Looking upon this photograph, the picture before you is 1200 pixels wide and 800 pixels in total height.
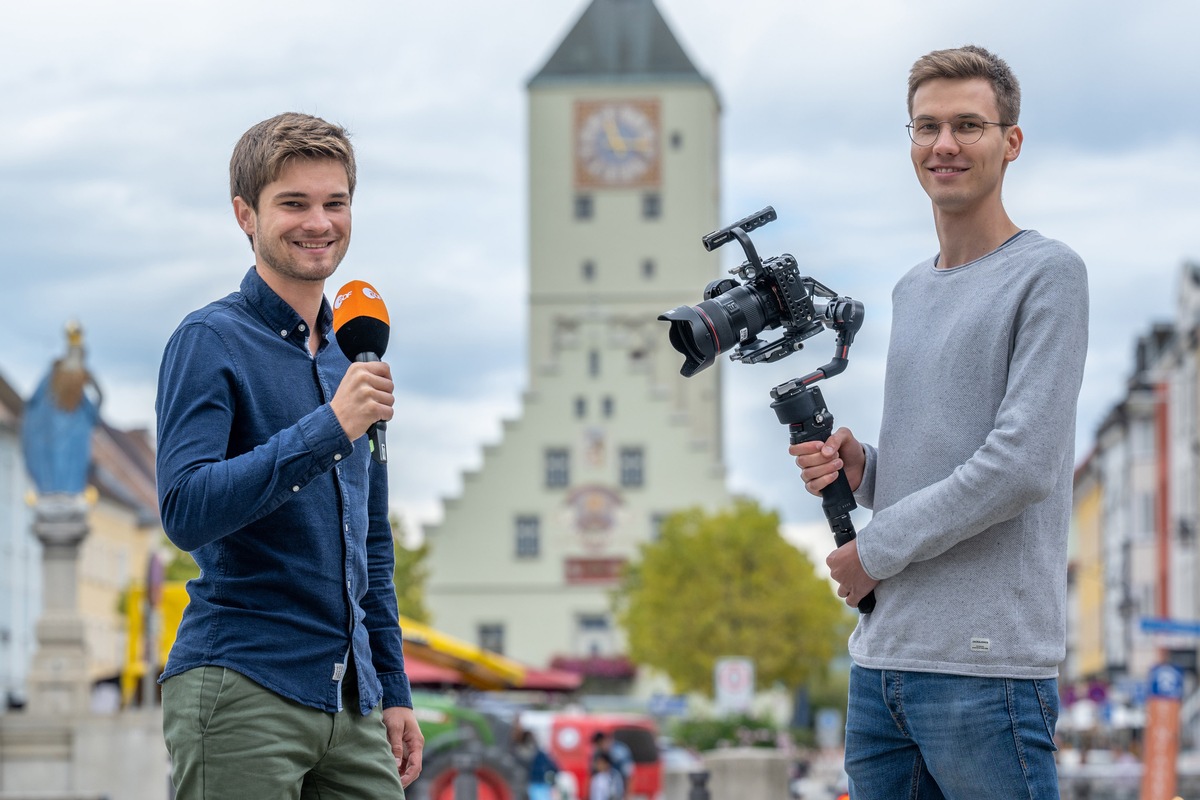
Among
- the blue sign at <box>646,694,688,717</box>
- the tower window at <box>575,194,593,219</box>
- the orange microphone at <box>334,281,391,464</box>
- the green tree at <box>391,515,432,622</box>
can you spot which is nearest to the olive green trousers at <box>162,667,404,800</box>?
the orange microphone at <box>334,281,391,464</box>

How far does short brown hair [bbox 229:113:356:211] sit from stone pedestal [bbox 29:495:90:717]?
22826 mm

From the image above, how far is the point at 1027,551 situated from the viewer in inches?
154

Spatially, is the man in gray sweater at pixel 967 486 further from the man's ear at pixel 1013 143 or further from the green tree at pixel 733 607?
the green tree at pixel 733 607

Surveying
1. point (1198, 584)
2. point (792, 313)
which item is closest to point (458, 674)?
point (792, 313)

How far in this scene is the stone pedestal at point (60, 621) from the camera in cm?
2620

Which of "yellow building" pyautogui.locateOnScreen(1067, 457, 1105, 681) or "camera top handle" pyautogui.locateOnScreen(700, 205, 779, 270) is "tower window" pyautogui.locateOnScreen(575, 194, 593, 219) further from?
"camera top handle" pyautogui.locateOnScreen(700, 205, 779, 270)

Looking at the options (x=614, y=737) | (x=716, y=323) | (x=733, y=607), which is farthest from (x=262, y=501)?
(x=733, y=607)

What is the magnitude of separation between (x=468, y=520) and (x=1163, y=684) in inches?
2595

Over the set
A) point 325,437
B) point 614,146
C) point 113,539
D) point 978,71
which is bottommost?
point 325,437

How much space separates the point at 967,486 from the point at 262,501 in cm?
127

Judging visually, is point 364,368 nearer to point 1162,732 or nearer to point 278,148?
point 278,148

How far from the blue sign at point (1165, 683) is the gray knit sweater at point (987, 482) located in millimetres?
12311

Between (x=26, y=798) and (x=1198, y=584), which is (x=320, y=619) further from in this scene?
(x=1198, y=584)

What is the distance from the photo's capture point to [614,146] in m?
93.2
